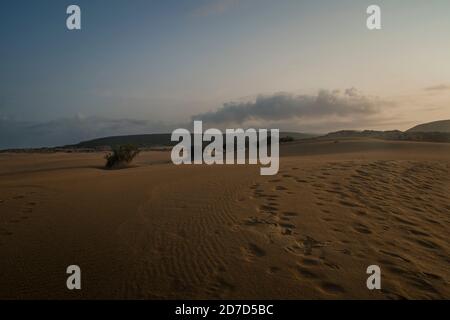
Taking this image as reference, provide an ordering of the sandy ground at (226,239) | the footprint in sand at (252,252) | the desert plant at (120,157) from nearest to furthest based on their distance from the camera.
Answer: the sandy ground at (226,239) < the footprint in sand at (252,252) < the desert plant at (120,157)

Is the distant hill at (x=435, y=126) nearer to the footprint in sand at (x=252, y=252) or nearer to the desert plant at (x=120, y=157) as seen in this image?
the desert plant at (x=120, y=157)

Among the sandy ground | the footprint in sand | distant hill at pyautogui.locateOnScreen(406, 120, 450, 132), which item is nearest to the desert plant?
the sandy ground

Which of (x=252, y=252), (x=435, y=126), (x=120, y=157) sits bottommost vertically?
(x=252, y=252)

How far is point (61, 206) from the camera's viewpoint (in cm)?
731

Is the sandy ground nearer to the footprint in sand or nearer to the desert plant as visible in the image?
the footprint in sand

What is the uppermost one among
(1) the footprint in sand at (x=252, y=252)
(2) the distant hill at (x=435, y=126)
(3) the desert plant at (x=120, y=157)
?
(2) the distant hill at (x=435, y=126)

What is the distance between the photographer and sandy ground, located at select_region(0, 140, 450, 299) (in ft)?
13.2

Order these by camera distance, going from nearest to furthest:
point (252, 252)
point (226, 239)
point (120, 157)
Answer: point (252, 252)
point (226, 239)
point (120, 157)

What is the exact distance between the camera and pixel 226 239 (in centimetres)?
533

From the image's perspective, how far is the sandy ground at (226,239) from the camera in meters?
4.02


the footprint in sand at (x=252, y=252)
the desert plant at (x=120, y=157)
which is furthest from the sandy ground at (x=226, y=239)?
the desert plant at (x=120, y=157)

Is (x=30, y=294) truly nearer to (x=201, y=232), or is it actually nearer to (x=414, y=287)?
(x=201, y=232)

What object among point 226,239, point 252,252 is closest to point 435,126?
point 226,239

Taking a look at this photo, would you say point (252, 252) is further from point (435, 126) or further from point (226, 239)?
point (435, 126)
